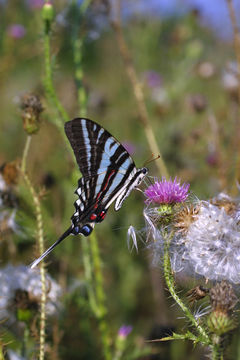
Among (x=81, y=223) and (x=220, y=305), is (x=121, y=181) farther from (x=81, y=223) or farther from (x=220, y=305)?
(x=220, y=305)

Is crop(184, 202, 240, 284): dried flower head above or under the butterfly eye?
under

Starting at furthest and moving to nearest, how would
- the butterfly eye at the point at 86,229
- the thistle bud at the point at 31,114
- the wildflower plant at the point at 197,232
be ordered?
the thistle bud at the point at 31,114 < the butterfly eye at the point at 86,229 < the wildflower plant at the point at 197,232

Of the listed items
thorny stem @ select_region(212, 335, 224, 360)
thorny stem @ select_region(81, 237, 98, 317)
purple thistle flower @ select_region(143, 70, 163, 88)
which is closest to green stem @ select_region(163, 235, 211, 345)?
thorny stem @ select_region(212, 335, 224, 360)

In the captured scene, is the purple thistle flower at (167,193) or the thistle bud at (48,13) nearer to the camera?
the purple thistle flower at (167,193)

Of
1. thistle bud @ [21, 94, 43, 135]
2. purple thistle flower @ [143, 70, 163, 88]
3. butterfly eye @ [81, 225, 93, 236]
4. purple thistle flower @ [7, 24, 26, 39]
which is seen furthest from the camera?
purple thistle flower @ [143, 70, 163, 88]

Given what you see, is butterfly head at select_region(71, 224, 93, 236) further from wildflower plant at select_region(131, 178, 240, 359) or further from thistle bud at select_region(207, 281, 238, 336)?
thistle bud at select_region(207, 281, 238, 336)

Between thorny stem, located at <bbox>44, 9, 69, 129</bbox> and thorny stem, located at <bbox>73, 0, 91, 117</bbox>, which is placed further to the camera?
thorny stem, located at <bbox>73, 0, 91, 117</bbox>

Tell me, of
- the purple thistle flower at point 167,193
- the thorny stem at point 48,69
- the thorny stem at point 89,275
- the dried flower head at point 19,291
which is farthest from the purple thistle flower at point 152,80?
the purple thistle flower at point 167,193

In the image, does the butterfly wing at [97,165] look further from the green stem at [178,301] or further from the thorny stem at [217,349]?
the thorny stem at [217,349]

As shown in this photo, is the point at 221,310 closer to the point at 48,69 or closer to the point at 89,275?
the point at 89,275

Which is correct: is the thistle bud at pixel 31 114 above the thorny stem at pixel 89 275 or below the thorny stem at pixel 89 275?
above
